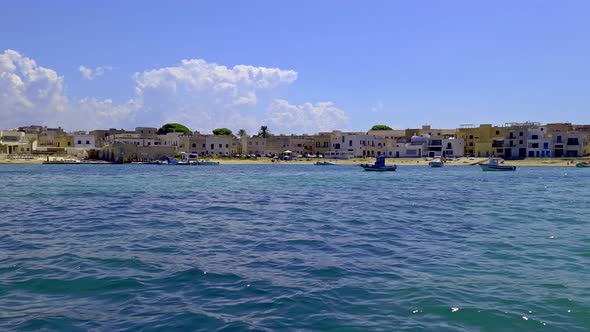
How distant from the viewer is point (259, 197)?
34594mm

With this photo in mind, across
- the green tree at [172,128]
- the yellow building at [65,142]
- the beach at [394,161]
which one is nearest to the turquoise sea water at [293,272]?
the beach at [394,161]

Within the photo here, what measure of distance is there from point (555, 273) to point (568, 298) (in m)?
2.28

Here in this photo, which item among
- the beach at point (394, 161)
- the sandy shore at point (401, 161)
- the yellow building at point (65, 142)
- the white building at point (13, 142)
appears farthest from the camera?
the yellow building at point (65, 142)

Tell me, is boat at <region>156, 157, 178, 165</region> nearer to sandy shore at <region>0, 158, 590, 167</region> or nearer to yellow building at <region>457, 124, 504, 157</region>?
sandy shore at <region>0, 158, 590, 167</region>

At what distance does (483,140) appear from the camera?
11525cm

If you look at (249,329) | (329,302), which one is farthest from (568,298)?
(249,329)

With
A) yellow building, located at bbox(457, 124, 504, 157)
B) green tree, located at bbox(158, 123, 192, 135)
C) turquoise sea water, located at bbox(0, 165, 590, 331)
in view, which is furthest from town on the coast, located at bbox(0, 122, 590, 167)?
turquoise sea water, located at bbox(0, 165, 590, 331)

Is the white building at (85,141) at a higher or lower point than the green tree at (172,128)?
lower

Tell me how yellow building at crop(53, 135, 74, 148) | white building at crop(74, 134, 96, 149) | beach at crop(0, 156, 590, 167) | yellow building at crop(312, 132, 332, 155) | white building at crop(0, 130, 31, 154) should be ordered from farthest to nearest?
yellow building at crop(312, 132, 332, 155) < white building at crop(74, 134, 96, 149) < yellow building at crop(53, 135, 74, 148) < white building at crop(0, 130, 31, 154) < beach at crop(0, 156, 590, 167)

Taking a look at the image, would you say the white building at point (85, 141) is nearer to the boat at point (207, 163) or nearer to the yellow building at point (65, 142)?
the yellow building at point (65, 142)

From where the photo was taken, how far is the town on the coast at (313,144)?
106812 mm

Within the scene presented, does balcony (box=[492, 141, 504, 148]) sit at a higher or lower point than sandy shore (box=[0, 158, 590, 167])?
higher

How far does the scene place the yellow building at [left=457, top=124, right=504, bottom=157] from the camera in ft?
369

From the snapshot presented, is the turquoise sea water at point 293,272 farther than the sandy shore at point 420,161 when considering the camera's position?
No
